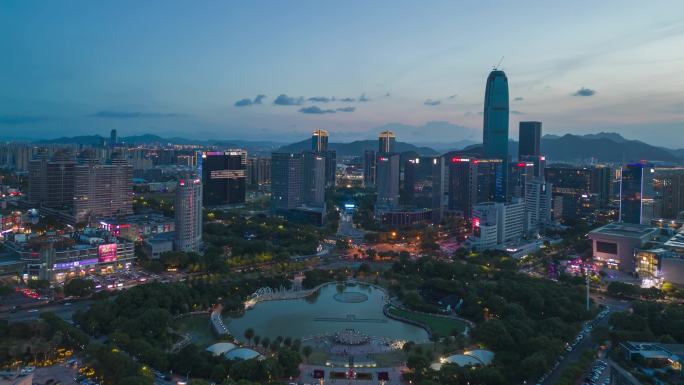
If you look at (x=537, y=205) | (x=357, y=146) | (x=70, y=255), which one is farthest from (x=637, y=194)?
(x=357, y=146)

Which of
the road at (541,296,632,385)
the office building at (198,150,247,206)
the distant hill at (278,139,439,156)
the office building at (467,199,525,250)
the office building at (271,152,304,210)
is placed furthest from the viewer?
the distant hill at (278,139,439,156)

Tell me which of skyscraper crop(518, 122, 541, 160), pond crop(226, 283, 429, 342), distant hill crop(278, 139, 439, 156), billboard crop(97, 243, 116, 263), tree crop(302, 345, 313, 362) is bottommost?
pond crop(226, 283, 429, 342)

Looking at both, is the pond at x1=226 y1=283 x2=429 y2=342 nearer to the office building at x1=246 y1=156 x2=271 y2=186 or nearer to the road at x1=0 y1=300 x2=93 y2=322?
the road at x1=0 y1=300 x2=93 y2=322

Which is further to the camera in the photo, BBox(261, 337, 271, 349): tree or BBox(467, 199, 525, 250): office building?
BBox(467, 199, 525, 250): office building

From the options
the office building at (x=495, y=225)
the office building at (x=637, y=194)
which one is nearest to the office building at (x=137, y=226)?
the office building at (x=495, y=225)

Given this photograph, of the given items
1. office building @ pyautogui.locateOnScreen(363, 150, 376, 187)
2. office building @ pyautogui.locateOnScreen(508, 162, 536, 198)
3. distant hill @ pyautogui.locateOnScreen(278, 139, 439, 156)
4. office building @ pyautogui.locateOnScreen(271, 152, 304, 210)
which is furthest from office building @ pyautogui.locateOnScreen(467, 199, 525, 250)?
distant hill @ pyautogui.locateOnScreen(278, 139, 439, 156)

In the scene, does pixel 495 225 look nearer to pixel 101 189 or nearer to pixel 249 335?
pixel 249 335

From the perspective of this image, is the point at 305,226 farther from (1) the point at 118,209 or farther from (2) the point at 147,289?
(2) the point at 147,289
